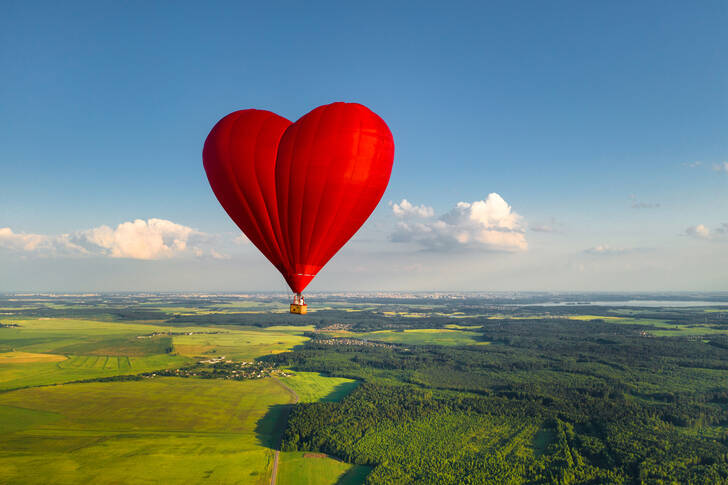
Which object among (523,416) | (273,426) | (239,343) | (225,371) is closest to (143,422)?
(273,426)

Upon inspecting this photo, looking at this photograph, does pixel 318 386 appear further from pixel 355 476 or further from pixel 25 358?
pixel 25 358

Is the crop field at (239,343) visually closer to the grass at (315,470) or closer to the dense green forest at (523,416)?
the dense green forest at (523,416)

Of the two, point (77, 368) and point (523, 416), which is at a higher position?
point (77, 368)

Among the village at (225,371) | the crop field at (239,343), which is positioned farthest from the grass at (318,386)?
the crop field at (239,343)

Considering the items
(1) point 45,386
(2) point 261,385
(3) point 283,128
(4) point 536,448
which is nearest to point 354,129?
(3) point 283,128

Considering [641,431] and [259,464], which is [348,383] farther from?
[641,431]

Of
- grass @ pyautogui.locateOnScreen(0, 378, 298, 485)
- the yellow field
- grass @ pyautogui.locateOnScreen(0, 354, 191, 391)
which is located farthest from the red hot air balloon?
the yellow field
